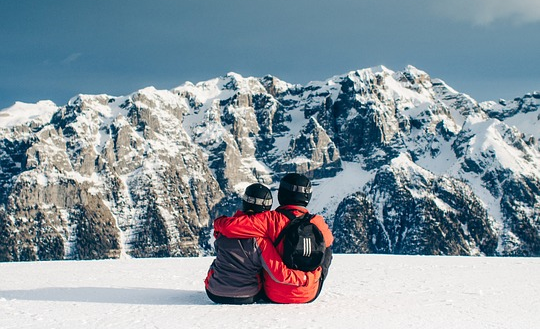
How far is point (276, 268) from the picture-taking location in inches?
330

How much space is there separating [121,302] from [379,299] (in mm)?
4706

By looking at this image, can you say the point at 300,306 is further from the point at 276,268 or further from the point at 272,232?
the point at 272,232

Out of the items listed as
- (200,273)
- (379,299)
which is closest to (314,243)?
(379,299)

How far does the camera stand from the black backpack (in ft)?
27.2

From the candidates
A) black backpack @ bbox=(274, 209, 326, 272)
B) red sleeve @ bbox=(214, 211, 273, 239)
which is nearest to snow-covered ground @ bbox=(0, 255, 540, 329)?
black backpack @ bbox=(274, 209, 326, 272)

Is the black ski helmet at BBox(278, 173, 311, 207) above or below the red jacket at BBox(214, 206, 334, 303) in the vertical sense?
above

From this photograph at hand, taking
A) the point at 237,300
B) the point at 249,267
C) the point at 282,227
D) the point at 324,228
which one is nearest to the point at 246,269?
the point at 249,267

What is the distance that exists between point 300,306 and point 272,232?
1.32 m

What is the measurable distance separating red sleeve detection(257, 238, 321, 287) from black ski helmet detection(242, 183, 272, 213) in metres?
0.57

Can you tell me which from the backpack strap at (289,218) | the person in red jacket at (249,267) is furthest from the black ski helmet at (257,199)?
the backpack strap at (289,218)

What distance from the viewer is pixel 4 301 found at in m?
9.46

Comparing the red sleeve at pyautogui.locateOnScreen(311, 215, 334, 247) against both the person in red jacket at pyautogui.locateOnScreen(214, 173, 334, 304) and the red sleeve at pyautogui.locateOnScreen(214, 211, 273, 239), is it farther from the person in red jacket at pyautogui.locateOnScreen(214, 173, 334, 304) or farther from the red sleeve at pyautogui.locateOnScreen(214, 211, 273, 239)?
the red sleeve at pyautogui.locateOnScreen(214, 211, 273, 239)

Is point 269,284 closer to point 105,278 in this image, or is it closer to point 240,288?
point 240,288

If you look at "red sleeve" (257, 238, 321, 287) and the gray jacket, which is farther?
the gray jacket
